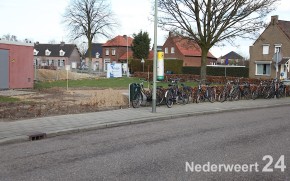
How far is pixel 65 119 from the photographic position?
10.9 m

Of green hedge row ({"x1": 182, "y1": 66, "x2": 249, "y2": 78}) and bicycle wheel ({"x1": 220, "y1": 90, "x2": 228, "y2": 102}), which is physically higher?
green hedge row ({"x1": 182, "y1": 66, "x2": 249, "y2": 78})

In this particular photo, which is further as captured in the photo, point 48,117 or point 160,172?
point 48,117

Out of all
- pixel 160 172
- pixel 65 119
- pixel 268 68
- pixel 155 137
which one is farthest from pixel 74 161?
pixel 268 68

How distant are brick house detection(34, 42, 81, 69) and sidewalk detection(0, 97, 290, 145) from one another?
Result: 271 ft

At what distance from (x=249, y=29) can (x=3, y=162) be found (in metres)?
22.5

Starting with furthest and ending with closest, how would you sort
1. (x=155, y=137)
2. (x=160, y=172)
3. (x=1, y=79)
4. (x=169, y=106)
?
(x=1, y=79), (x=169, y=106), (x=155, y=137), (x=160, y=172)

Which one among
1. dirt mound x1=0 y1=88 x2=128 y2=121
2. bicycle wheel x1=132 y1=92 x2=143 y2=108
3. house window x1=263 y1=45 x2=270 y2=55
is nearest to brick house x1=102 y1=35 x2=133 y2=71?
house window x1=263 y1=45 x2=270 y2=55

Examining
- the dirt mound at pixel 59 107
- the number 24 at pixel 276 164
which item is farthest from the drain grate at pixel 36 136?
the number 24 at pixel 276 164

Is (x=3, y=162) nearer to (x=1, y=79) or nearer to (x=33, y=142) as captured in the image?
(x=33, y=142)

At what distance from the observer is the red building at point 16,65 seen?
2166 cm

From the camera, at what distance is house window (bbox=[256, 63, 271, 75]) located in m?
48.0

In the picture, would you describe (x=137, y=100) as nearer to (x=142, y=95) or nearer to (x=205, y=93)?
(x=142, y=95)

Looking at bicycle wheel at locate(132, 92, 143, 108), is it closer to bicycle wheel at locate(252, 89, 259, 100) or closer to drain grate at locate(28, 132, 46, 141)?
drain grate at locate(28, 132, 46, 141)

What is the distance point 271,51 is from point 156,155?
44633 mm
